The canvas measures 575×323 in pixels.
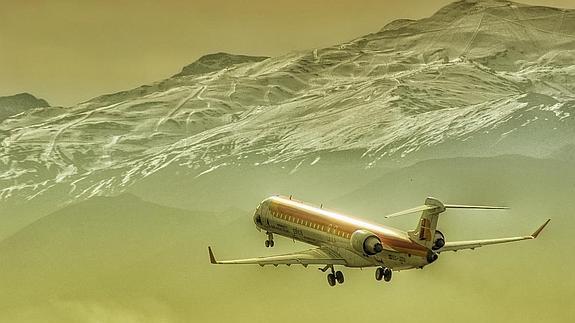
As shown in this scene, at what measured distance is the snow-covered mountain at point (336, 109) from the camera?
115125 millimetres

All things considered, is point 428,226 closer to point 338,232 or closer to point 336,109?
point 338,232

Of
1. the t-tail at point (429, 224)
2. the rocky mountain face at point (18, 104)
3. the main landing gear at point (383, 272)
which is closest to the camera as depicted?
the t-tail at point (429, 224)

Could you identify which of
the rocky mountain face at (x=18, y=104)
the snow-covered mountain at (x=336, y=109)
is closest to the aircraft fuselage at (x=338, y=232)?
the snow-covered mountain at (x=336, y=109)

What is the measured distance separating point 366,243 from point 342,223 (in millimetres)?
4560

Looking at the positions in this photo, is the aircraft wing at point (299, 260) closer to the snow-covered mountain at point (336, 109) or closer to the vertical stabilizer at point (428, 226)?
the vertical stabilizer at point (428, 226)

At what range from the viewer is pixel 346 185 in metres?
108

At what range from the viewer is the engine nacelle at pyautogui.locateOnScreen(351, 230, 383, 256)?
80.6 metres

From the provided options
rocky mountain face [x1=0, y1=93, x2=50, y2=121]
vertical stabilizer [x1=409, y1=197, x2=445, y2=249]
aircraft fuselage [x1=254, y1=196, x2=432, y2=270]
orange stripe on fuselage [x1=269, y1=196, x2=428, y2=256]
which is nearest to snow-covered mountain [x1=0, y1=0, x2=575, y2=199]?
rocky mountain face [x1=0, y1=93, x2=50, y2=121]

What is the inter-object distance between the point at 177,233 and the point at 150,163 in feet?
31.3

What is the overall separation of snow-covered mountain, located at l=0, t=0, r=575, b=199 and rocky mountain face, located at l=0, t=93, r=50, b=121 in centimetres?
118

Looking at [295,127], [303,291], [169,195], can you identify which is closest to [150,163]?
[169,195]

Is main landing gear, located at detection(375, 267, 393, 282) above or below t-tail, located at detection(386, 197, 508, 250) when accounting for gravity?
below

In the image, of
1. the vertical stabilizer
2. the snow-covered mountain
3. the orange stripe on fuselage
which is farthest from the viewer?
the snow-covered mountain

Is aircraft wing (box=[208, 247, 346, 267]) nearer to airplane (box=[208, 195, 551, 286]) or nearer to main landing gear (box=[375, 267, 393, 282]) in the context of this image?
airplane (box=[208, 195, 551, 286])
